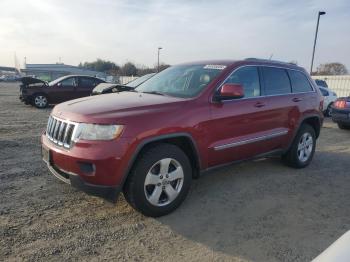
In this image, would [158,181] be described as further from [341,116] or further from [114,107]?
[341,116]

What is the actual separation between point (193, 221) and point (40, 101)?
1299cm

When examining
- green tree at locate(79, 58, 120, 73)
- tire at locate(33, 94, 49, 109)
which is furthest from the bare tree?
tire at locate(33, 94, 49, 109)

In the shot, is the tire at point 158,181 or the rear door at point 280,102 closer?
the tire at point 158,181

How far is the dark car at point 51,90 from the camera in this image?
14859mm

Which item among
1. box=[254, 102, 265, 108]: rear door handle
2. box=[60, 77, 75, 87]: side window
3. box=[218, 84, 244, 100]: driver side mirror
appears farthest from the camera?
box=[60, 77, 75, 87]: side window

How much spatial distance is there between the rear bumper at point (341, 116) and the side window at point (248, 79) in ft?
21.9

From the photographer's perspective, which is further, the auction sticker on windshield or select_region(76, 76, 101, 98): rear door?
select_region(76, 76, 101, 98): rear door

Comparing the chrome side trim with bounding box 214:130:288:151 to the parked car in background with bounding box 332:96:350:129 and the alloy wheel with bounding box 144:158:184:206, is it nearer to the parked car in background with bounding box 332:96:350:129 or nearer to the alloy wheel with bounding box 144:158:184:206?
the alloy wheel with bounding box 144:158:184:206

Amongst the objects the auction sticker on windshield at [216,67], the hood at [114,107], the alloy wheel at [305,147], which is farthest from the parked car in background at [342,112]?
the hood at [114,107]

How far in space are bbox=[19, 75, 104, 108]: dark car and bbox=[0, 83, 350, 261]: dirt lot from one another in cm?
1002

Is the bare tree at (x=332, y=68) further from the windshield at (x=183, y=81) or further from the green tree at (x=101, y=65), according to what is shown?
the windshield at (x=183, y=81)

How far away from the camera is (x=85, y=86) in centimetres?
1554

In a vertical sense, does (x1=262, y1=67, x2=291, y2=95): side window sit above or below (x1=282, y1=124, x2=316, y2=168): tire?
above

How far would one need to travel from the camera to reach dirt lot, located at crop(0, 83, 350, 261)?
123 inches
